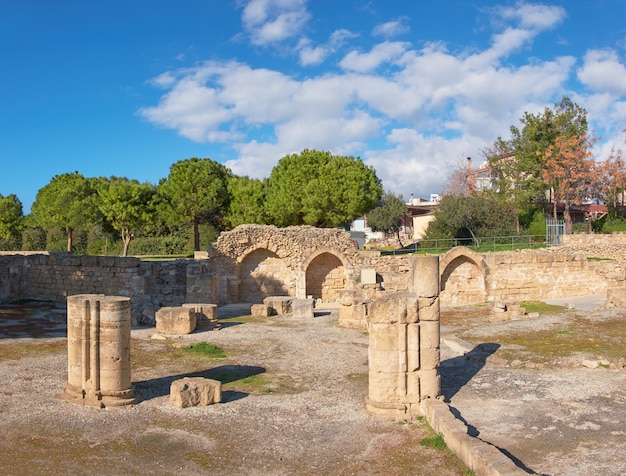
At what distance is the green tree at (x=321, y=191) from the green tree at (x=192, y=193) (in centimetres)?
422

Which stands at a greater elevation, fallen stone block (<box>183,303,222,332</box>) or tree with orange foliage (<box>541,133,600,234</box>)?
tree with orange foliage (<box>541,133,600,234</box>)

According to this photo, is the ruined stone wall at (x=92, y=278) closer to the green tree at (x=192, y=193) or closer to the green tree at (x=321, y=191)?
the green tree at (x=321, y=191)

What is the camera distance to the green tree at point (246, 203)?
3934cm

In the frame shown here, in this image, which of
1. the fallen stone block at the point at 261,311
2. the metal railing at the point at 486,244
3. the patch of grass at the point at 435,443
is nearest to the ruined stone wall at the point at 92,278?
the fallen stone block at the point at 261,311

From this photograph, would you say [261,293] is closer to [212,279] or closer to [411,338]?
[212,279]

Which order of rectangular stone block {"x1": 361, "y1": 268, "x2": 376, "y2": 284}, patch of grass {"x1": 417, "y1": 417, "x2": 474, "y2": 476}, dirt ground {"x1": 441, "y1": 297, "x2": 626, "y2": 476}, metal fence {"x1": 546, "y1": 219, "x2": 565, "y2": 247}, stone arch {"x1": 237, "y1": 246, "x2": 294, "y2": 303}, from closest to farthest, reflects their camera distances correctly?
patch of grass {"x1": 417, "y1": 417, "x2": 474, "y2": 476}
dirt ground {"x1": 441, "y1": 297, "x2": 626, "y2": 476}
rectangular stone block {"x1": 361, "y1": 268, "x2": 376, "y2": 284}
stone arch {"x1": 237, "y1": 246, "x2": 294, "y2": 303}
metal fence {"x1": 546, "y1": 219, "x2": 565, "y2": 247}

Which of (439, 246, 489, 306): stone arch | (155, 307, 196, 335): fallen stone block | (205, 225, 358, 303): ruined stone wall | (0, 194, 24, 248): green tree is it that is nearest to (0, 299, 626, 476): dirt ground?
(155, 307, 196, 335): fallen stone block

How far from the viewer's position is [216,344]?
14.0 m

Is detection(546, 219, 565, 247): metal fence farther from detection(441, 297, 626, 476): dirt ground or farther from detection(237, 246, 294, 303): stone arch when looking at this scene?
detection(441, 297, 626, 476): dirt ground

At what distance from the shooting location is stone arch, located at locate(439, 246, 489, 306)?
22.2 metres

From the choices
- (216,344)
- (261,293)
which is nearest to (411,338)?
(216,344)

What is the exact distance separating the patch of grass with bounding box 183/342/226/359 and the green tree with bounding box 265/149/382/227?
22235 millimetres

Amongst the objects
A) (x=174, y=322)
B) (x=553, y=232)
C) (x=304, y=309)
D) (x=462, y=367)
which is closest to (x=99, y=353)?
(x=174, y=322)

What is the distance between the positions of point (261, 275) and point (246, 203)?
16.8 meters
